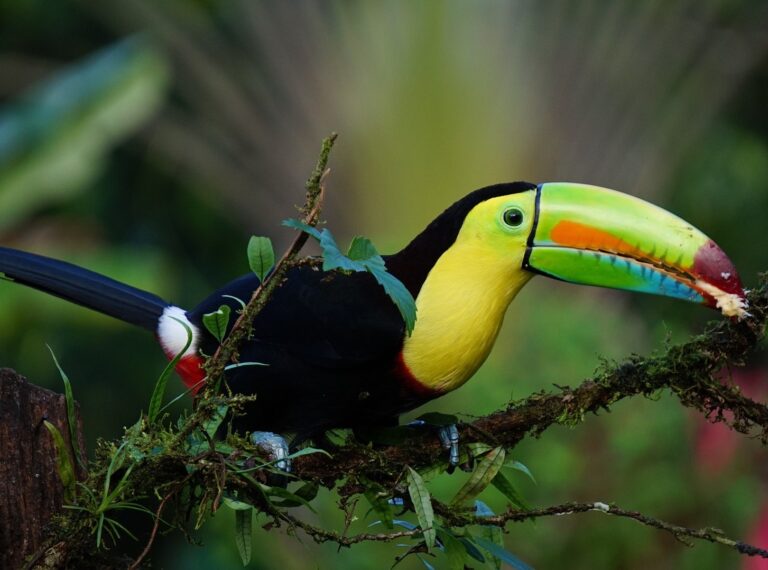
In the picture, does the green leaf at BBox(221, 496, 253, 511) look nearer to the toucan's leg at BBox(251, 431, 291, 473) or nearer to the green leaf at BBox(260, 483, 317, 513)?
the green leaf at BBox(260, 483, 317, 513)

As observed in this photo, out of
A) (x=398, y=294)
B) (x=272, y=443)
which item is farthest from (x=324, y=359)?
(x=398, y=294)

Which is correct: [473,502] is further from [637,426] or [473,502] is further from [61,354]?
[61,354]

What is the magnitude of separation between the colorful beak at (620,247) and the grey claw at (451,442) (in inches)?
13.3

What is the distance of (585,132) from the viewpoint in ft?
16.9

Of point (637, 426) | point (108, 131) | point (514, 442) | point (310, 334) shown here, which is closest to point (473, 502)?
point (514, 442)

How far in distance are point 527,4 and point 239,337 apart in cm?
369

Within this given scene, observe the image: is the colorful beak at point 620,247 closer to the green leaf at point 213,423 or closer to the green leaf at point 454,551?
the green leaf at point 454,551

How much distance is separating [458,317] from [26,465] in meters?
0.73

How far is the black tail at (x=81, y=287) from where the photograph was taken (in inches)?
85.3

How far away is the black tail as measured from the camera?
2.17 metres

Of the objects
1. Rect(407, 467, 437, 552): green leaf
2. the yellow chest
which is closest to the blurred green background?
the yellow chest

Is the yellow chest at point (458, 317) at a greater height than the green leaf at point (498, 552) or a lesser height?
greater

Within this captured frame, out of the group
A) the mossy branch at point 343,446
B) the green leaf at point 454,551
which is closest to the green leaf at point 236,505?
the mossy branch at point 343,446

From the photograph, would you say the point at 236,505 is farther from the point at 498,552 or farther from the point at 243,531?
the point at 498,552
